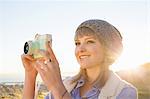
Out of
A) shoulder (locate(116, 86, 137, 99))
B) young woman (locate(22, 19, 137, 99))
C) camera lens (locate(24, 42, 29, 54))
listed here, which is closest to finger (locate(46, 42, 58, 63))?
young woman (locate(22, 19, 137, 99))

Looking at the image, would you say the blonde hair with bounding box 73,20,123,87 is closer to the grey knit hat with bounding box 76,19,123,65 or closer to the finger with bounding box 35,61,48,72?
the grey knit hat with bounding box 76,19,123,65

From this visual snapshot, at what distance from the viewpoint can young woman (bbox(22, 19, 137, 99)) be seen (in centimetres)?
158

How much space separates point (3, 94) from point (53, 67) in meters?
3.61

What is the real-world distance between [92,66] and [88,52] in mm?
77

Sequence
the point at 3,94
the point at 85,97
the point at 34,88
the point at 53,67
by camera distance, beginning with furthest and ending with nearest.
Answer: the point at 3,94, the point at 34,88, the point at 85,97, the point at 53,67

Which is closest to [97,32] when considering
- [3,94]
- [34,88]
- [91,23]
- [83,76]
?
[91,23]

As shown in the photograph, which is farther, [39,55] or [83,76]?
[83,76]

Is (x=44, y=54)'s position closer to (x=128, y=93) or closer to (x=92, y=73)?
(x=92, y=73)

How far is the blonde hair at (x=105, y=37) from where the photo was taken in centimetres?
166

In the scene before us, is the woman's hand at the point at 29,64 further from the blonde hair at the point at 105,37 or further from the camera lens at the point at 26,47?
the blonde hair at the point at 105,37

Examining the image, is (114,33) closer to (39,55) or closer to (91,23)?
(91,23)

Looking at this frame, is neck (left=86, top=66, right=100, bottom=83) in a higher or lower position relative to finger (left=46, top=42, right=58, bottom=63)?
lower

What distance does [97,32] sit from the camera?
1660mm

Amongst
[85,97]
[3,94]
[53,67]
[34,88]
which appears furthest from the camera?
[3,94]
